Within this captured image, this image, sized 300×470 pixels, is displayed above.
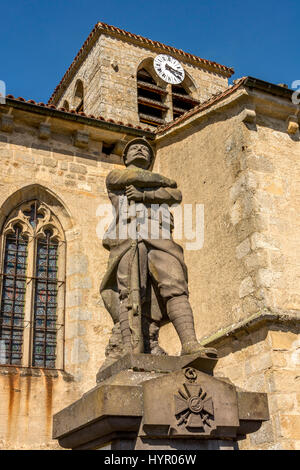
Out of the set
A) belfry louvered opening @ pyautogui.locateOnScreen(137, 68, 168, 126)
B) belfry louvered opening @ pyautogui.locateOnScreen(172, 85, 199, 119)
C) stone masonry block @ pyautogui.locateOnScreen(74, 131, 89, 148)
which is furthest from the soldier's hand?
belfry louvered opening @ pyautogui.locateOnScreen(172, 85, 199, 119)

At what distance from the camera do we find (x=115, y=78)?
52.6 feet

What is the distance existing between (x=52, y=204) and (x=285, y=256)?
4181 mm

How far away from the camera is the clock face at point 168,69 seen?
17078 mm

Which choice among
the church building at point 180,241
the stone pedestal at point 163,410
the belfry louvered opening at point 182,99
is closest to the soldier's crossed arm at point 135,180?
the stone pedestal at point 163,410

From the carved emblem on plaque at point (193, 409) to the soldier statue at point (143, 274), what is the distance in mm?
330

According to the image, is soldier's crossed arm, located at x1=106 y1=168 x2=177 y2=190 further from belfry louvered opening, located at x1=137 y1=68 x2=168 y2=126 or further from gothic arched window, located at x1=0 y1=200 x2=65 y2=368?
belfry louvered opening, located at x1=137 y1=68 x2=168 y2=126

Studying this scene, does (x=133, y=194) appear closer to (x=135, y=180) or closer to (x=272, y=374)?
(x=135, y=180)

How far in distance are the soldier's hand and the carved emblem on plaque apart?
157 centimetres

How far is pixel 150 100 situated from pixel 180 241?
7641mm

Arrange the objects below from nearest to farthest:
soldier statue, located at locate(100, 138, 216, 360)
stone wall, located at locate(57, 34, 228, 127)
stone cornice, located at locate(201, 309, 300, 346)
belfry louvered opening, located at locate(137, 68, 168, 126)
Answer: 1. soldier statue, located at locate(100, 138, 216, 360)
2. stone cornice, located at locate(201, 309, 300, 346)
3. stone wall, located at locate(57, 34, 228, 127)
4. belfry louvered opening, located at locate(137, 68, 168, 126)

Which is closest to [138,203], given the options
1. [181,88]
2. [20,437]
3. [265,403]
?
[265,403]

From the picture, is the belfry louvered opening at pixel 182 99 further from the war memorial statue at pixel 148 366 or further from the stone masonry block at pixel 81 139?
the war memorial statue at pixel 148 366

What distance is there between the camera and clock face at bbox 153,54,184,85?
672 inches

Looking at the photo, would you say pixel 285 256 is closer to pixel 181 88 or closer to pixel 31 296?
pixel 31 296
